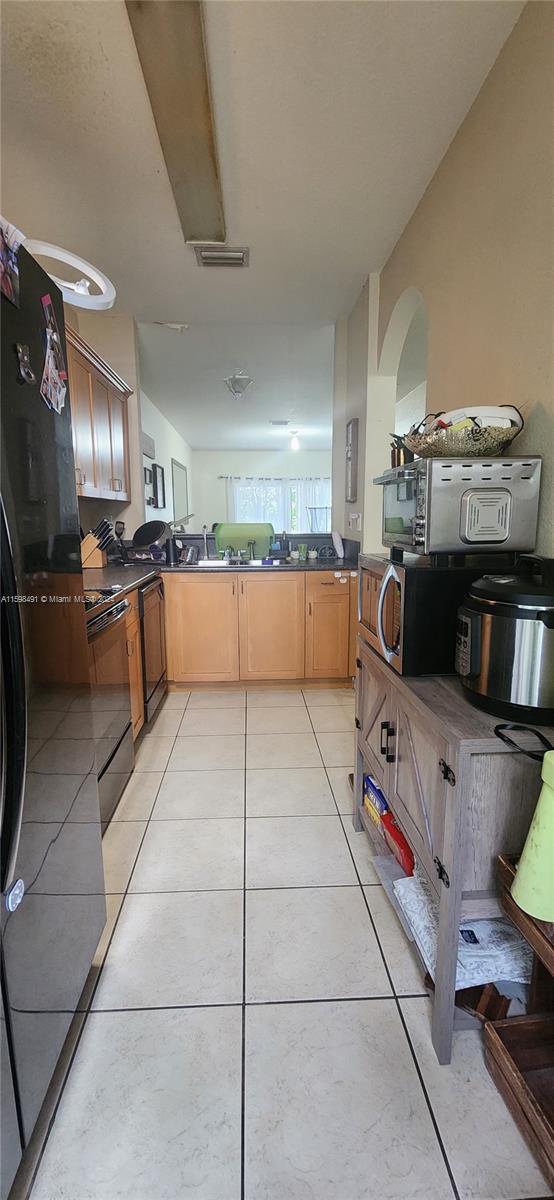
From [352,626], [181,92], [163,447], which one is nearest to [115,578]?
[352,626]

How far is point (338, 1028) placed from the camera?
1.17 meters

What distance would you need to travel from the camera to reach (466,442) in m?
1.25

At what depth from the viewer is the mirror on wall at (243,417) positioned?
13.4 feet

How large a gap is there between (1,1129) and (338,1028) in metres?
0.72

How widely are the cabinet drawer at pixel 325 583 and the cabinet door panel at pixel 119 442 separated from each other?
1373 mm

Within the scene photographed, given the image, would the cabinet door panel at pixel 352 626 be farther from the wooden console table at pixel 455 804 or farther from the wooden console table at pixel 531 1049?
the wooden console table at pixel 531 1049

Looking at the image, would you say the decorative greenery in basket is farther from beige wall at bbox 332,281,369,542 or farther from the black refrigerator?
beige wall at bbox 332,281,369,542

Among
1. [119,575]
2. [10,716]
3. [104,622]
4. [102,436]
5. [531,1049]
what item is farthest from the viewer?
[102,436]

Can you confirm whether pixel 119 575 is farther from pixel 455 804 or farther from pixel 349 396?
pixel 455 804

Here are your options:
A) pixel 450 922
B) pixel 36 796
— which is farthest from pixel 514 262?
pixel 36 796

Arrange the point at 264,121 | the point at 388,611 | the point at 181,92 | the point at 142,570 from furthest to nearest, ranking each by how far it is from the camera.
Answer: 1. the point at 142,570
2. the point at 264,121
3. the point at 181,92
4. the point at 388,611

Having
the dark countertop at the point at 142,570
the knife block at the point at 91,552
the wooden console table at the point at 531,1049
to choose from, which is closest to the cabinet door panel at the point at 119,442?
the knife block at the point at 91,552

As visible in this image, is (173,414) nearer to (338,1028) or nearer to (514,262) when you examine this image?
(514,262)

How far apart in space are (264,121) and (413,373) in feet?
9.38
